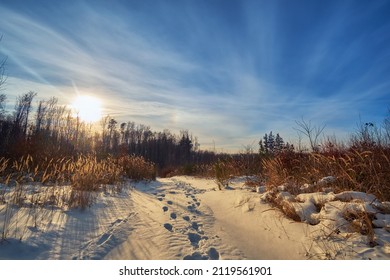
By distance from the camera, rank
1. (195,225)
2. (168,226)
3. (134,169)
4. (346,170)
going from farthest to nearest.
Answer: (134,169) → (346,170) → (195,225) → (168,226)

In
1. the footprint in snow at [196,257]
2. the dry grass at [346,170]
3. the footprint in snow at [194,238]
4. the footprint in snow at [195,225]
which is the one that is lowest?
the footprint in snow at [196,257]

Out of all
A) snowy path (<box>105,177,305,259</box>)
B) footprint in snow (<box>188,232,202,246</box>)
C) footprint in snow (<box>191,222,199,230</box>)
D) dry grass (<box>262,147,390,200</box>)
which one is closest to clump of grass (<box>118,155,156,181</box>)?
snowy path (<box>105,177,305,259</box>)

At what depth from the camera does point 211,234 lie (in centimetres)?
367

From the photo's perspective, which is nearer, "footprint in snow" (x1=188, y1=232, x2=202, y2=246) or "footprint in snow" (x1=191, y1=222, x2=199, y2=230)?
"footprint in snow" (x1=188, y1=232, x2=202, y2=246)

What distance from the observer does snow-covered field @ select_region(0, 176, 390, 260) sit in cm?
271

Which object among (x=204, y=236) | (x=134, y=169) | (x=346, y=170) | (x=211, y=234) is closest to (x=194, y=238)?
(x=204, y=236)

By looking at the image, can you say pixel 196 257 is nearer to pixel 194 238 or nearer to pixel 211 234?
pixel 194 238

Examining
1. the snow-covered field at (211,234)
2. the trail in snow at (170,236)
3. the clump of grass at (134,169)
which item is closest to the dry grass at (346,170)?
the snow-covered field at (211,234)

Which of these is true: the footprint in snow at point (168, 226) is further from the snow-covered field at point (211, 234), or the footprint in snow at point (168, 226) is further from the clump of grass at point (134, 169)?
the clump of grass at point (134, 169)

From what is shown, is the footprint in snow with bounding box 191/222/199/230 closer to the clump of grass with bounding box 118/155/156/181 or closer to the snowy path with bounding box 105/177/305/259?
the snowy path with bounding box 105/177/305/259

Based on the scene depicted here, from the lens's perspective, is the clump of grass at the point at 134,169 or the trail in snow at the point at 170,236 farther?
the clump of grass at the point at 134,169

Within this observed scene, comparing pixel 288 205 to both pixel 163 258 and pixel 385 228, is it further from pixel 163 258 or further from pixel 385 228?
pixel 163 258

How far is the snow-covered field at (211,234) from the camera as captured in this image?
2711 millimetres
